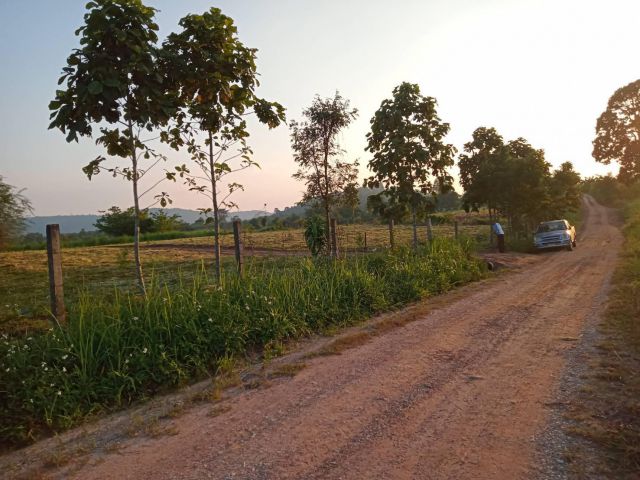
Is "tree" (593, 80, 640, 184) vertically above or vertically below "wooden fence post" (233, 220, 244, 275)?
above

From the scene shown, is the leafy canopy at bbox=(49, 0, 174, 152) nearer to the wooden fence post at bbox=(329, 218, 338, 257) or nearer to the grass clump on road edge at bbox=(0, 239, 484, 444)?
the grass clump on road edge at bbox=(0, 239, 484, 444)

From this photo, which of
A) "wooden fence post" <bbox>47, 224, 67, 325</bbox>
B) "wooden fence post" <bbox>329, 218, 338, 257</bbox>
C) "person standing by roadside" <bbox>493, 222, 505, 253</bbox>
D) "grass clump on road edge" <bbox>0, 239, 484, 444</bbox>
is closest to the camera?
"grass clump on road edge" <bbox>0, 239, 484, 444</bbox>

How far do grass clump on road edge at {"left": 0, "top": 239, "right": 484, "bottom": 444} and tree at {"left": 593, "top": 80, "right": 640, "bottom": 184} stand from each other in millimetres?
43690

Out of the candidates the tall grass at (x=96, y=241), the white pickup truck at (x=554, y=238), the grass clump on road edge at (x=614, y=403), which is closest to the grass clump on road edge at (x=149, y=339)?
the grass clump on road edge at (x=614, y=403)

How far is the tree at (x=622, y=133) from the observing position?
4125cm

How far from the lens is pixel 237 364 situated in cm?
583

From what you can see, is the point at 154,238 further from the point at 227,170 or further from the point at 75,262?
the point at 227,170

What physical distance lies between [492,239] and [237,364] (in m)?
20.6

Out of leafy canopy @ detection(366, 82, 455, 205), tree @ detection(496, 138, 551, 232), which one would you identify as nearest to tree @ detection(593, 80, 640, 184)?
tree @ detection(496, 138, 551, 232)

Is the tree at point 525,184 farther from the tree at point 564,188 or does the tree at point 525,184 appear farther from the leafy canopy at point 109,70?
the leafy canopy at point 109,70

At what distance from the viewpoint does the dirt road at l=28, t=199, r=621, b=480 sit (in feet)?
11.1

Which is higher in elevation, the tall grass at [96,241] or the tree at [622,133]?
the tree at [622,133]

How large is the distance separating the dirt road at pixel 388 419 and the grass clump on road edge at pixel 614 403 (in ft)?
1.18

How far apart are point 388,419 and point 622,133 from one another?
48482mm
